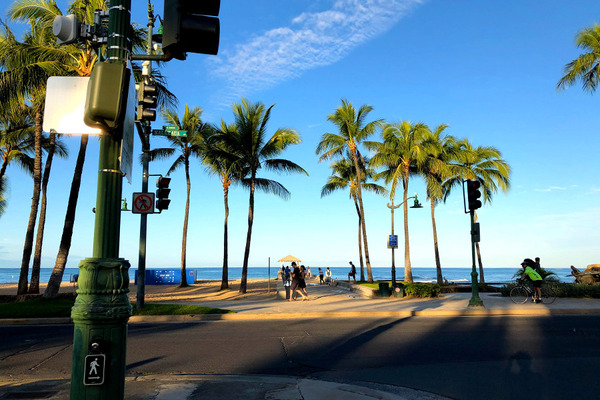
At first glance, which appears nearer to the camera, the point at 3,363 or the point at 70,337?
the point at 3,363

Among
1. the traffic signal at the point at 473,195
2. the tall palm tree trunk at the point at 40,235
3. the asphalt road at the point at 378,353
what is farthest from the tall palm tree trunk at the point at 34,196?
the traffic signal at the point at 473,195

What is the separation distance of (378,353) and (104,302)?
23.0ft

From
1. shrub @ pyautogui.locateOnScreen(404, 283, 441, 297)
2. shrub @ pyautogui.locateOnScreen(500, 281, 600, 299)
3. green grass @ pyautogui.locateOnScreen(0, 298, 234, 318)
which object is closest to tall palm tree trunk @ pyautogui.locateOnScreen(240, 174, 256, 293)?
shrub @ pyautogui.locateOnScreen(404, 283, 441, 297)

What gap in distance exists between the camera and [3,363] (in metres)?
8.09

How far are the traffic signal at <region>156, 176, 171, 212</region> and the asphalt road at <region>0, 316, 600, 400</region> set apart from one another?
419 centimetres

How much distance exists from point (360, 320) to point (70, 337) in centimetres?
824

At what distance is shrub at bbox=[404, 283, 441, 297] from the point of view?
851 inches

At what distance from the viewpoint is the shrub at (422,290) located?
851 inches

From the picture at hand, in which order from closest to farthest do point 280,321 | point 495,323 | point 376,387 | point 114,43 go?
point 114,43, point 376,387, point 495,323, point 280,321

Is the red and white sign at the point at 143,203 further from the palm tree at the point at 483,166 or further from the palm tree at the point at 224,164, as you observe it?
the palm tree at the point at 483,166

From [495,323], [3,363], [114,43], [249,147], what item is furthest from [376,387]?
[249,147]

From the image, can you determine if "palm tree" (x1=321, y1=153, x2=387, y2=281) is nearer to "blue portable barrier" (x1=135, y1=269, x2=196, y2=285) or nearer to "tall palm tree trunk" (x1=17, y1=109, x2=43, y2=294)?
"blue portable barrier" (x1=135, y1=269, x2=196, y2=285)

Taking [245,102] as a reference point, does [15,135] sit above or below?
below

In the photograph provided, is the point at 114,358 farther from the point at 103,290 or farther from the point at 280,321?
the point at 280,321
